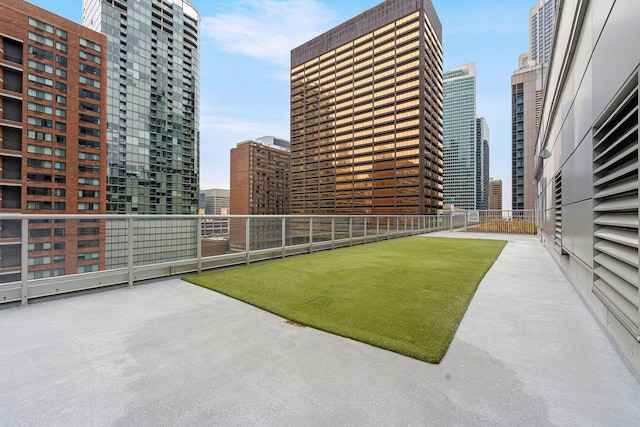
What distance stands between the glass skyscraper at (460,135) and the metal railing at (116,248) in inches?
6967

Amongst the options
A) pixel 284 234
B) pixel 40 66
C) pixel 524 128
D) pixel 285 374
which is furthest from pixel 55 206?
pixel 524 128

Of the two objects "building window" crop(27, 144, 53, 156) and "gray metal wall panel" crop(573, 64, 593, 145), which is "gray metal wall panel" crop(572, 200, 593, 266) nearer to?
"gray metal wall panel" crop(573, 64, 593, 145)

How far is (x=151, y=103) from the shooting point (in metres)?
78.7

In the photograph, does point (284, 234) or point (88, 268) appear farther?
point (284, 234)

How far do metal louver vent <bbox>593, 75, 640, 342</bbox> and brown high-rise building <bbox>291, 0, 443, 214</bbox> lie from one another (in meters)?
82.3

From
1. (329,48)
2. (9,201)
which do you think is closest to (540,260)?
(9,201)

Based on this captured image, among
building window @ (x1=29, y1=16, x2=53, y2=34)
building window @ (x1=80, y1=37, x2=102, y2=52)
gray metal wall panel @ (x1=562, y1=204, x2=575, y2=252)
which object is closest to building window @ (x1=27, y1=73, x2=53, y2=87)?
building window @ (x1=29, y1=16, x2=53, y2=34)

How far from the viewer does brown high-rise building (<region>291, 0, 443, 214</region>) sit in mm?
84000

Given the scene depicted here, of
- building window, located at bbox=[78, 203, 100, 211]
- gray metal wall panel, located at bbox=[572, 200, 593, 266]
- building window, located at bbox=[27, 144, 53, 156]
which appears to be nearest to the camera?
gray metal wall panel, located at bbox=[572, 200, 593, 266]

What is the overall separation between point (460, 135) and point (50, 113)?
18113 cm

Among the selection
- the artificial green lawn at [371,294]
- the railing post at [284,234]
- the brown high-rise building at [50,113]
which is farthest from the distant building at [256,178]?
the artificial green lawn at [371,294]

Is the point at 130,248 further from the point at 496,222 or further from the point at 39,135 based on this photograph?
the point at 39,135

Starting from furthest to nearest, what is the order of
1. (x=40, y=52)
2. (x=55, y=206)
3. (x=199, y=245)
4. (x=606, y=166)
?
(x=40, y=52)
(x=55, y=206)
(x=199, y=245)
(x=606, y=166)

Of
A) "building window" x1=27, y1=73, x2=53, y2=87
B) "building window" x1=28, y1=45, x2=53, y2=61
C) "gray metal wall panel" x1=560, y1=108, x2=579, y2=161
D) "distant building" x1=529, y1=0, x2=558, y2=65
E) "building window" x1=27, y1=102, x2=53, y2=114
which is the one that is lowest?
"gray metal wall panel" x1=560, y1=108, x2=579, y2=161
